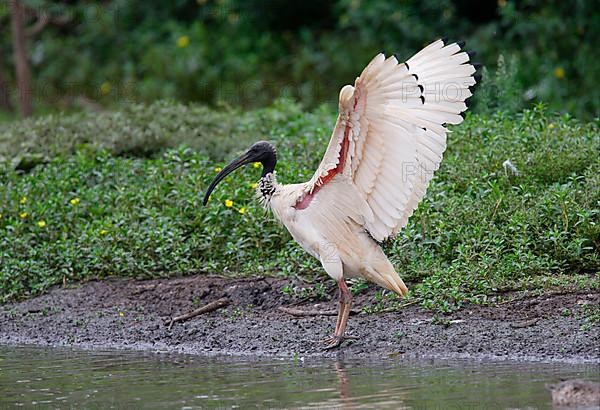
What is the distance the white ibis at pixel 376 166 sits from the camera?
6582mm

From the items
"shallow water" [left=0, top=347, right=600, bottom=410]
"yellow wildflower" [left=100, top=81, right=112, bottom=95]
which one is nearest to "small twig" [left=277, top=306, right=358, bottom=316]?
"shallow water" [left=0, top=347, right=600, bottom=410]

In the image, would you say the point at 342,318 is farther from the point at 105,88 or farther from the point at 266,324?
the point at 105,88

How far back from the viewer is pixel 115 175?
10.2 metres

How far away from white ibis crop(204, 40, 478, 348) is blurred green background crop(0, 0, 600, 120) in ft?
17.2

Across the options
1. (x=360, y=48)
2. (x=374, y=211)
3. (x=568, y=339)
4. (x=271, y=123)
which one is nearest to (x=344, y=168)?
(x=374, y=211)

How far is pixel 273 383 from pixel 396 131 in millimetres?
1696

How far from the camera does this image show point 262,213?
8828 mm

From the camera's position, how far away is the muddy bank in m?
6.80

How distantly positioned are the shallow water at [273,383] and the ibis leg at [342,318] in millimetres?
230

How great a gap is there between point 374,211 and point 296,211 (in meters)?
0.51

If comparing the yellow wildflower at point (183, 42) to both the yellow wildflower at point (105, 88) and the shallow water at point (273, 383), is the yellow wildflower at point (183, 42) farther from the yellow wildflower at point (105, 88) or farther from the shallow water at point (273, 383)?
the shallow water at point (273, 383)

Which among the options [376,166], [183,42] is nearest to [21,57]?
[183,42]

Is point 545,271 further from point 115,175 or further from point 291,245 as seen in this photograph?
point 115,175

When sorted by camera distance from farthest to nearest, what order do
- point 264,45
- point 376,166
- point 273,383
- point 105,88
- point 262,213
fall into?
point 105,88 → point 264,45 → point 262,213 → point 376,166 → point 273,383
